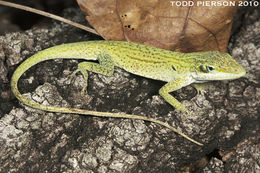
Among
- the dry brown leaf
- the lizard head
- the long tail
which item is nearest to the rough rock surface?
the long tail

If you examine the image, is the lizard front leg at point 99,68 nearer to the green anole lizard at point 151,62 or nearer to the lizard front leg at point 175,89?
the green anole lizard at point 151,62

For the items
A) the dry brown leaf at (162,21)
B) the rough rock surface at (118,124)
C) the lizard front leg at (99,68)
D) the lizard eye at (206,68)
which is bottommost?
the rough rock surface at (118,124)

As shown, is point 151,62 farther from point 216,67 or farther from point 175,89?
point 216,67

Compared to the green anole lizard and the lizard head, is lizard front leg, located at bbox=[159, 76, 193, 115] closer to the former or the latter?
the green anole lizard

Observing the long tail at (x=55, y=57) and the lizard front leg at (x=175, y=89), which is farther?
the lizard front leg at (x=175, y=89)

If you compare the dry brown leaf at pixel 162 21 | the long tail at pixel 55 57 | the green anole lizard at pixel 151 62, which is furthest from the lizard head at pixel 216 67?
the long tail at pixel 55 57

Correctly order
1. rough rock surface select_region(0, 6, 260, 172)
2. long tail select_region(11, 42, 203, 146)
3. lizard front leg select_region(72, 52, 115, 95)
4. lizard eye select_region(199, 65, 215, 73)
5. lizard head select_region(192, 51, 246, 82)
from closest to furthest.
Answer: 1. rough rock surface select_region(0, 6, 260, 172)
2. long tail select_region(11, 42, 203, 146)
3. lizard head select_region(192, 51, 246, 82)
4. lizard eye select_region(199, 65, 215, 73)
5. lizard front leg select_region(72, 52, 115, 95)

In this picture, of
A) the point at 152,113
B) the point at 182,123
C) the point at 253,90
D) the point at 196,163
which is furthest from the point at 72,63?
the point at 253,90
